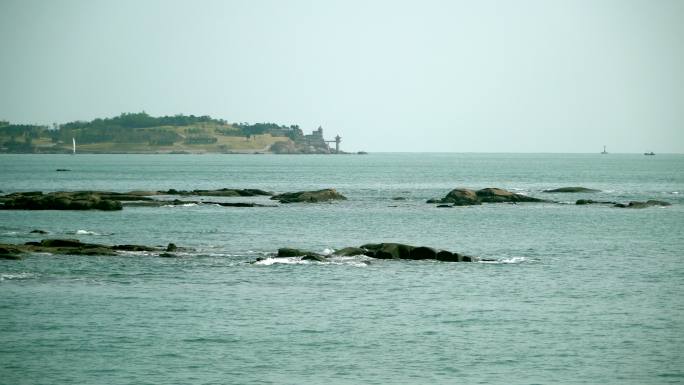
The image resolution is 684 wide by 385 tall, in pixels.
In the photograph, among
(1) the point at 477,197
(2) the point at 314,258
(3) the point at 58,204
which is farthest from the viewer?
(1) the point at 477,197

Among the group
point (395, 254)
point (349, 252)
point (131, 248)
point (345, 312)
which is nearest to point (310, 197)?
point (131, 248)

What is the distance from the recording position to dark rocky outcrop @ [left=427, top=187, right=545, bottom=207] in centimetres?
10625

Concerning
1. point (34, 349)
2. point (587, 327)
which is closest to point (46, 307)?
point (34, 349)

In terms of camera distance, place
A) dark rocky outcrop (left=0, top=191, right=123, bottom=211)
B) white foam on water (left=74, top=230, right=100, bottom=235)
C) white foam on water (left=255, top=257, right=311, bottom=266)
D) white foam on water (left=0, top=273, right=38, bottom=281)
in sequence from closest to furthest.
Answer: white foam on water (left=0, top=273, right=38, bottom=281), white foam on water (left=255, top=257, right=311, bottom=266), white foam on water (left=74, top=230, right=100, bottom=235), dark rocky outcrop (left=0, top=191, right=123, bottom=211)

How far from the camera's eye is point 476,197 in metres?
108

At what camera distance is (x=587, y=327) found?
36.3 metres

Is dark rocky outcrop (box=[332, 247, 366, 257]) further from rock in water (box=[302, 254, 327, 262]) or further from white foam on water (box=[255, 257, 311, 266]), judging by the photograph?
white foam on water (box=[255, 257, 311, 266])

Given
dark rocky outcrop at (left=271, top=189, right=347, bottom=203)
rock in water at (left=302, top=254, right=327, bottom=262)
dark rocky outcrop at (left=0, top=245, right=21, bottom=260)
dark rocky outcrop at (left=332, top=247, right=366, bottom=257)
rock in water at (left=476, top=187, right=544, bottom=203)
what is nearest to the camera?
dark rocky outcrop at (left=0, top=245, right=21, bottom=260)

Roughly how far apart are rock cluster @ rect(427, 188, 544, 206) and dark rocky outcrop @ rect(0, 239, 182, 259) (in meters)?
53.4

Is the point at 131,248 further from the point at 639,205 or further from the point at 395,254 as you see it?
the point at 639,205

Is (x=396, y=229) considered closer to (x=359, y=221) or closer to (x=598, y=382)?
(x=359, y=221)

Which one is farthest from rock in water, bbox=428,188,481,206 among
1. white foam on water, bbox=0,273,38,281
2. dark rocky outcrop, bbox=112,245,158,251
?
white foam on water, bbox=0,273,38,281

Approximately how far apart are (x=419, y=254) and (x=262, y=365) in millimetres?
25843

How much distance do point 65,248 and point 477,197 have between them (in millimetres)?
60709
